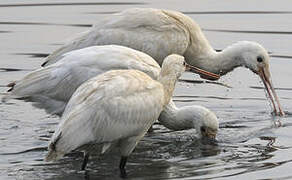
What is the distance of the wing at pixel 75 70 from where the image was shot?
13.4 meters

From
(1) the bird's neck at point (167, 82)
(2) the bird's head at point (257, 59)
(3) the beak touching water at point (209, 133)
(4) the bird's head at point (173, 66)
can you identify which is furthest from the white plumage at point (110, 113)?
(2) the bird's head at point (257, 59)

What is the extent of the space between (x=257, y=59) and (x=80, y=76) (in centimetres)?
273

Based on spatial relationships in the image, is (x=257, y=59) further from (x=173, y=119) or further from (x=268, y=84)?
(x=173, y=119)

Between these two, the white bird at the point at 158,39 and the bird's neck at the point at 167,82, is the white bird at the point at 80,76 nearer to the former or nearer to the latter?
the bird's neck at the point at 167,82

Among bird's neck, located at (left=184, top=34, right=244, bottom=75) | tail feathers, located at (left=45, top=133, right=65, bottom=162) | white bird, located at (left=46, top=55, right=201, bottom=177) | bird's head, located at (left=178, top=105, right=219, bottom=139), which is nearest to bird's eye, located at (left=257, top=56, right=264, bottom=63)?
bird's neck, located at (left=184, top=34, right=244, bottom=75)

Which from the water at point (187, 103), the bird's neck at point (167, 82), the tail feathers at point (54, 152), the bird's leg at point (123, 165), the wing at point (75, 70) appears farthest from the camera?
the wing at point (75, 70)

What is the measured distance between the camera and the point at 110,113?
12039 millimetres

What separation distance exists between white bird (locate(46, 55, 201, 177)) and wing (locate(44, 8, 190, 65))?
2241mm

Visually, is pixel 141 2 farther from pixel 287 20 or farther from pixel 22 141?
pixel 22 141

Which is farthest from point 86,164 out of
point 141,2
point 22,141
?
point 141,2

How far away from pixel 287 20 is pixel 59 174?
8.36 meters

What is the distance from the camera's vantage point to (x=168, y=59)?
13.1 meters

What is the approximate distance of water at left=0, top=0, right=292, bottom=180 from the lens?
41.6 ft

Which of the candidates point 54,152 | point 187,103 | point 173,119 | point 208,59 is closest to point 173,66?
point 173,119
